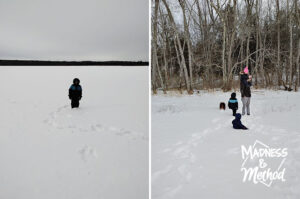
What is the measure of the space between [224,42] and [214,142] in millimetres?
698

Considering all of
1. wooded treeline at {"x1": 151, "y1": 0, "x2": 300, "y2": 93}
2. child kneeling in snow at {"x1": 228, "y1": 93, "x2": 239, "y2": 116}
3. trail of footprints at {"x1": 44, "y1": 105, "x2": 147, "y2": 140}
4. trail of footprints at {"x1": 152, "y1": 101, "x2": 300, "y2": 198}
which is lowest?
trail of footprints at {"x1": 152, "y1": 101, "x2": 300, "y2": 198}

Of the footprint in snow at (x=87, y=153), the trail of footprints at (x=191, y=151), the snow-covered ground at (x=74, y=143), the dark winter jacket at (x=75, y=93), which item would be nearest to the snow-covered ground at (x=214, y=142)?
the trail of footprints at (x=191, y=151)

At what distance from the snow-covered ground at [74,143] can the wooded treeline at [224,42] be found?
28cm

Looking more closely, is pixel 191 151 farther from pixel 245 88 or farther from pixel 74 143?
pixel 74 143

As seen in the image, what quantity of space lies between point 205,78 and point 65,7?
1154 millimetres

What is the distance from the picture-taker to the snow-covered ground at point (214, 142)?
105cm

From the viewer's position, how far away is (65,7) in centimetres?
154

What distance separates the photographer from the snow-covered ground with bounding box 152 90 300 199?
3.43ft

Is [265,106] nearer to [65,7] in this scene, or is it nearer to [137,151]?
[137,151]

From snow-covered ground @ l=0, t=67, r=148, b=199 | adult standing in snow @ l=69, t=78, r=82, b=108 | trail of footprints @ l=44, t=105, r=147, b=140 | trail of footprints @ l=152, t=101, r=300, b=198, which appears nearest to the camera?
snow-covered ground @ l=0, t=67, r=148, b=199

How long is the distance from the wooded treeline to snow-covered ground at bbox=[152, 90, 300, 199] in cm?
13

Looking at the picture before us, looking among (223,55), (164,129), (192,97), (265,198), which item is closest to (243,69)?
(223,55)

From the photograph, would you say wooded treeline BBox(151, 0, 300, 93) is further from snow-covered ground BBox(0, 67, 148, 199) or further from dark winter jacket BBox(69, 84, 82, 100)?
dark winter jacket BBox(69, 84, 82, 100)

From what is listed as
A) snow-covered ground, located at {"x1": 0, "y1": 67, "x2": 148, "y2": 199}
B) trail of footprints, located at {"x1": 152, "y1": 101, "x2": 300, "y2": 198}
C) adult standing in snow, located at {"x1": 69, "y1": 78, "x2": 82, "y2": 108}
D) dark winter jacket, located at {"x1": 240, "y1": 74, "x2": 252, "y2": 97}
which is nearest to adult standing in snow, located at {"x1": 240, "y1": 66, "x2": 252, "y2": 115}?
dark winter jacket, located at {"x1": 240, "y1": 74, "x2": 252, "y2": 97}
